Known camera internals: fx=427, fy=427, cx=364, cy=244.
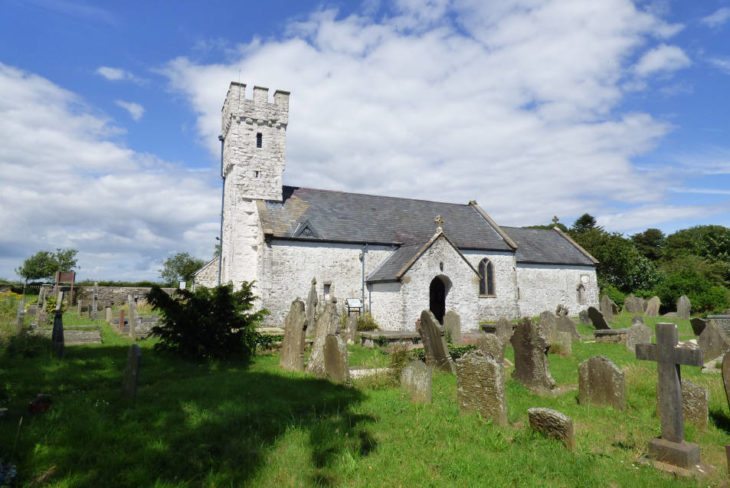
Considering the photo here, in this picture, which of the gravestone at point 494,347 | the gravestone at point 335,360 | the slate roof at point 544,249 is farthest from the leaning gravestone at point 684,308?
the gravestone at point 335,360

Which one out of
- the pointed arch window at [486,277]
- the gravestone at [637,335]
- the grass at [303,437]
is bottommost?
the grass at [303,437]

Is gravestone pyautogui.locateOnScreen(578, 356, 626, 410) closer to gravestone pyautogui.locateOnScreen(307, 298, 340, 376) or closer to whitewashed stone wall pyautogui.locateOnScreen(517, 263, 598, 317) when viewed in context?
gravestone pyautogui.locateOnScreen(307, 298, 340, 376)

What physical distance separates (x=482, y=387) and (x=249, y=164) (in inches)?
780

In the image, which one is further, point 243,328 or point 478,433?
point 243,328

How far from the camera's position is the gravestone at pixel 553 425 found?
5.23 meters

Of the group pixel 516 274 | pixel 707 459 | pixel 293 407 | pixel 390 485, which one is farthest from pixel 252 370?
pixel 516 274

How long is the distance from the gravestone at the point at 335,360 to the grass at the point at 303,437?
0.42 m

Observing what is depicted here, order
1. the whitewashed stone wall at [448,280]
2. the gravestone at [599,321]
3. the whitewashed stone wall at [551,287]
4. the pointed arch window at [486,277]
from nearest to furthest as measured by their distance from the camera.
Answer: the gravestone at [599,321] < the whitewashed stone wall at [448,280] < the pointed arch window at [486,277] < the whitewashed stone wall at [551,287]

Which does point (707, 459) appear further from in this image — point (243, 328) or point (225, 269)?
point (225, 269)

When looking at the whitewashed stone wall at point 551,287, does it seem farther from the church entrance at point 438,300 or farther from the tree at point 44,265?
the tree at point 44,265

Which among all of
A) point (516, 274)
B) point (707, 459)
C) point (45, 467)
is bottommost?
point (707, 459)

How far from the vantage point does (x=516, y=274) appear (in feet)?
87.6

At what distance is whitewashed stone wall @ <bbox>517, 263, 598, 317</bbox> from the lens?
91.1ft

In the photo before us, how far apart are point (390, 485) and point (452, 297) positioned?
16475 millimetres
